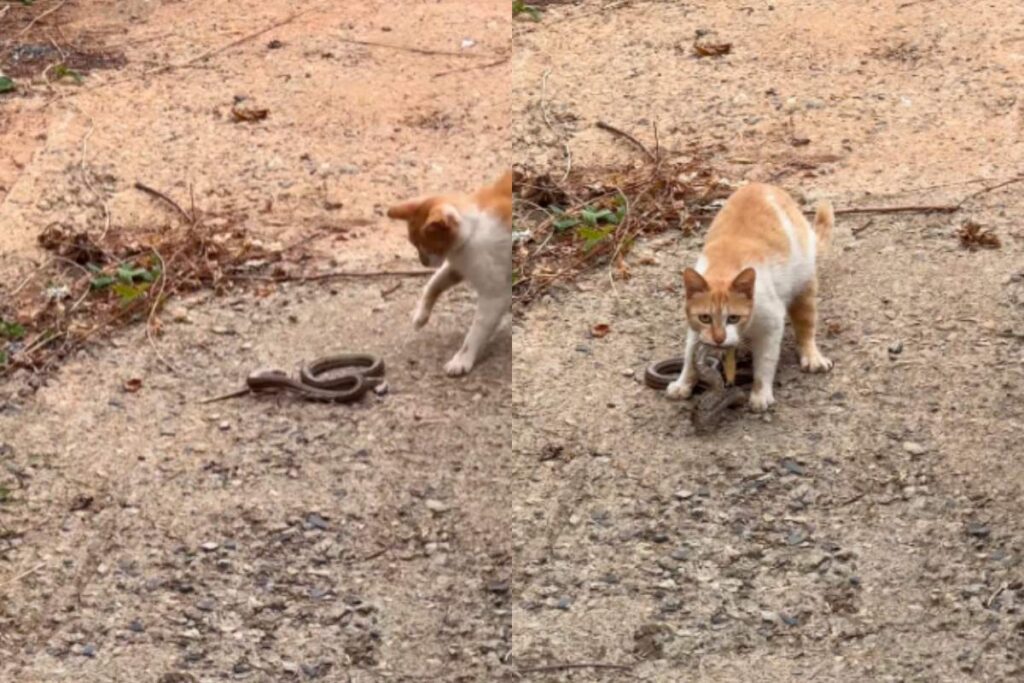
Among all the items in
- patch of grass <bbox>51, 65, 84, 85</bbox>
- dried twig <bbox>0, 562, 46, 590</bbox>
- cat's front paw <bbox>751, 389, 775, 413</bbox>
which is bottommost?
patch of grass <bbox>51, 65, 84, 85</bbox>

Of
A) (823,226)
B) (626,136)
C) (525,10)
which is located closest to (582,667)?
(823,226)

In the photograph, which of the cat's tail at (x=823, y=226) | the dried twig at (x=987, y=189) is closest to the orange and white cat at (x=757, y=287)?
the cat's tail at (x=823, y=226)

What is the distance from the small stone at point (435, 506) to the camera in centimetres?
269

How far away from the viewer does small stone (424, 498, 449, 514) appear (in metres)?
2.69

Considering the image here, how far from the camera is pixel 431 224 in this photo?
311 centimetres

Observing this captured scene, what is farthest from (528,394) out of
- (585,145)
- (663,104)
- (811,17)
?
(811,17)

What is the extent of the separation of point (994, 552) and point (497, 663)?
0.70m

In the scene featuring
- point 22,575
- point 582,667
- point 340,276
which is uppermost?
point 582,667

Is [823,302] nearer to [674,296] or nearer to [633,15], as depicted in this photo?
[674,296]

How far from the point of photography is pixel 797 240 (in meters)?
3.01

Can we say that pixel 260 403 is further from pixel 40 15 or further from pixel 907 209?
pixel 40 15

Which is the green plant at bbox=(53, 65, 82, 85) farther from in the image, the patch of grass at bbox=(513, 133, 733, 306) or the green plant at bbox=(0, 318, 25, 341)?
the patch of grass at bbox=(513, 133, 733, 306)

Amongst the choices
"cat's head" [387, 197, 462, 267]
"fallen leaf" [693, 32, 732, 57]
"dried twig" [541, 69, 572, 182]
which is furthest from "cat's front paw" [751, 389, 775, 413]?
"fallen leaf" [693, 32, 732, 57]

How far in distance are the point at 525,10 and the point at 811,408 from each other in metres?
2.14
